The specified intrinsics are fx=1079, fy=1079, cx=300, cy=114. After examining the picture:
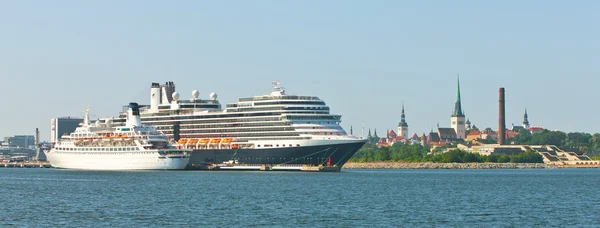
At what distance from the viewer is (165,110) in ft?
491

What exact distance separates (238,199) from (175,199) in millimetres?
4362

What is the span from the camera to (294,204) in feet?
230

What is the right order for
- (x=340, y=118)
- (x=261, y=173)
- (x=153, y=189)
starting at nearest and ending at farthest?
1. (x=153, y=189)
2. (x=261, y=173)
3. (x=340, y=118)

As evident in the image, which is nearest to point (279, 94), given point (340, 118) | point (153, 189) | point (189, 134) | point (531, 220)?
point (340, 118)

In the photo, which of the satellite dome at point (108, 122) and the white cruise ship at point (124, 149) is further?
the satellite dome at point (108, 122)

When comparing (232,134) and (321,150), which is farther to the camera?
(232,134)

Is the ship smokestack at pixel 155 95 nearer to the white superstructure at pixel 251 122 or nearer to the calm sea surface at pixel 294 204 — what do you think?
the white superstructure at pixel 251 122

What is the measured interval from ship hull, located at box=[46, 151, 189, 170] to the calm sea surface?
30.9 meters

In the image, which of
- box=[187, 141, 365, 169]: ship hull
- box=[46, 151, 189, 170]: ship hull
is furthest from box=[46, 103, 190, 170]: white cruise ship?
box=[187, 141, 365, 169]: ship hull

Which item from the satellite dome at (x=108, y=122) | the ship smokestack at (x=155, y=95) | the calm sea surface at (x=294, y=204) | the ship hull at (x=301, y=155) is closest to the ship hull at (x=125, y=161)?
the ship hull at (x=301, y=155)

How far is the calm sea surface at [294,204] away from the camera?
5888 centimetres

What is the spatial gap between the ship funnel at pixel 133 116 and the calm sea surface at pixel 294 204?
3993 cm

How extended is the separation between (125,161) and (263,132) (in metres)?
17.9

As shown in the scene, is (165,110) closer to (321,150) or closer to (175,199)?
(321,150)
